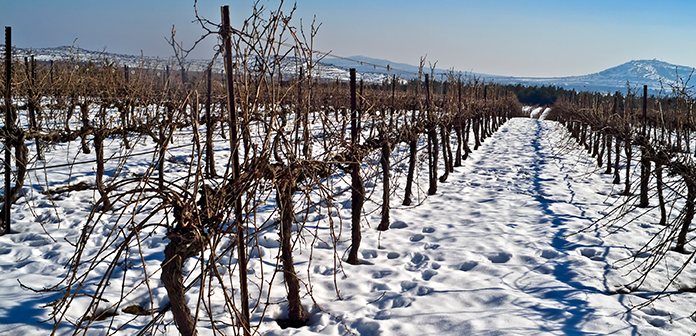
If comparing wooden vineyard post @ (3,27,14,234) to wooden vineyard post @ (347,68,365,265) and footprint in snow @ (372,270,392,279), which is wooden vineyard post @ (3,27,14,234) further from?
footprint in snow @ (372,270,392,279)

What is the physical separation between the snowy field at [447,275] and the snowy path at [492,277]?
0.01 m

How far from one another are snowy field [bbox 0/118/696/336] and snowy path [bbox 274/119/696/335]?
0.01 meters

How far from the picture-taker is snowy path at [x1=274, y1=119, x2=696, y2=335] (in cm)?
318

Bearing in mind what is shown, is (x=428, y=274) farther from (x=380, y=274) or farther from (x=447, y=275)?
(x=380, y=274)

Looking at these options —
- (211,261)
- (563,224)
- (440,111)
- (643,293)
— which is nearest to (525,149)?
(440,111)

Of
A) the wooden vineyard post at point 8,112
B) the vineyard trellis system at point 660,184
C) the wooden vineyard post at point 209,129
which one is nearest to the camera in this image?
the wooden vineyard post at point 209,129

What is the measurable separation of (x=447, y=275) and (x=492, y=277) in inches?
17.4

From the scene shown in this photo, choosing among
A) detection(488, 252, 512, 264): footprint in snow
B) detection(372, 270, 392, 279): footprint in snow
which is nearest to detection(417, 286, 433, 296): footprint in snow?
detection(372, 270, 392, 279): footprint in snow

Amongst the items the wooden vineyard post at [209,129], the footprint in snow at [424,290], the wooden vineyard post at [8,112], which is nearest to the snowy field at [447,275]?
the footprint in snow at [424,290]

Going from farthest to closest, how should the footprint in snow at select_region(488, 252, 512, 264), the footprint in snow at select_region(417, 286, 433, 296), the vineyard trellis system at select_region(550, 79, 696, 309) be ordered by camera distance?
the footprint in snow at select_region(488, 252, 512, 264)
the footprint in snow at select_region(417, 286, 433, 296)
the vineyard trellis system at select_region(550, 79, 696, 309)

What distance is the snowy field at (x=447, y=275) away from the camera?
3123mm

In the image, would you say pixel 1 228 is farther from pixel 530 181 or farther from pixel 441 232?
pixel 530 181

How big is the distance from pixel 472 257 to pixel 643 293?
1582mm

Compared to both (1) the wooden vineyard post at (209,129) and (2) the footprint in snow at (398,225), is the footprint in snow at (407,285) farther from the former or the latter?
(1) the wooden vineyard post at (209,129)
